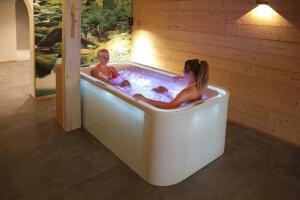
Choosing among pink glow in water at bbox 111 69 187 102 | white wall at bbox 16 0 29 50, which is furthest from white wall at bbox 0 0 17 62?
pink glow in water at bbox 111 69 187 102

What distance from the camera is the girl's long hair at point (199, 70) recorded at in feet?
8.84

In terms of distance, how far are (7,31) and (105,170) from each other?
18.5 feet

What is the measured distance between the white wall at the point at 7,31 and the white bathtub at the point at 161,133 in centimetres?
475

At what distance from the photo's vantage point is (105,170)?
271cm

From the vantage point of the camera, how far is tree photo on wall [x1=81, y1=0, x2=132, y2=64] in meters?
4.79

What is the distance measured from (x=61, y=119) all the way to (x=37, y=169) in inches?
38.3

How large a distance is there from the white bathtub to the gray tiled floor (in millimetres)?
102

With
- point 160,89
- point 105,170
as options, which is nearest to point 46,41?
point 160,89

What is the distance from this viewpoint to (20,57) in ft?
23.6

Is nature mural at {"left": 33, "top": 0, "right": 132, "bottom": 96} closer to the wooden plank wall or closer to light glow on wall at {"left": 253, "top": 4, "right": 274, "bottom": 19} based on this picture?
the wooden plank wall

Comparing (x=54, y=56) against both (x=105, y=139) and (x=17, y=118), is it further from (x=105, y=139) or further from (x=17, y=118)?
(x=105, y=139)

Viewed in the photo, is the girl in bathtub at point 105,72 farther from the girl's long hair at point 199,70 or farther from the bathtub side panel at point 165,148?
the bathtub side panel at point 165,148

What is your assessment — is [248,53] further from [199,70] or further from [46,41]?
[46,41]

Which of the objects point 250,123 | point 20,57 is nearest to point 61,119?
point 250,123
